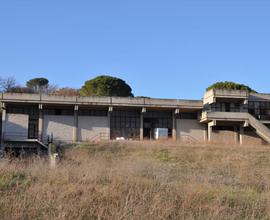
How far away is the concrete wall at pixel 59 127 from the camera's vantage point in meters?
45.7

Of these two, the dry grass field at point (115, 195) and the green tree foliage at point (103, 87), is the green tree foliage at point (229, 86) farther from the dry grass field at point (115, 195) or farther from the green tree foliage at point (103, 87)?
the dry grass field at point (115, 195)

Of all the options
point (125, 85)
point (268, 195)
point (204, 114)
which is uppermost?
point (125, 85)

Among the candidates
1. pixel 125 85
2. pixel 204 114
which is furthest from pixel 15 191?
pixel 125 85

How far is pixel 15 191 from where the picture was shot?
8.99 meters

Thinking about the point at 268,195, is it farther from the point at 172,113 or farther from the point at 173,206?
the point at 172,113

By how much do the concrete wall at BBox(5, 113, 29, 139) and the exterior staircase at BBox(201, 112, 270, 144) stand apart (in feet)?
61.8

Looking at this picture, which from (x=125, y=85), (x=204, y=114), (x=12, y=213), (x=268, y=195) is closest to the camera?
(x=12, y=213)

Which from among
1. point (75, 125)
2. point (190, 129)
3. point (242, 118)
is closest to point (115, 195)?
point (75, 125)

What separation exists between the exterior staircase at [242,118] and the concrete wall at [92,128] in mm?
10727

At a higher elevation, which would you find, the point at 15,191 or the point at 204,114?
the point at 204,114

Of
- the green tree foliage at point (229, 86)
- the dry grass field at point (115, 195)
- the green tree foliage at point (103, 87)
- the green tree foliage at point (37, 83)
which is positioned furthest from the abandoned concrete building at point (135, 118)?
the green tree foliage at point (37, 83)

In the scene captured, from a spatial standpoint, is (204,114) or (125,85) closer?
(204,114)

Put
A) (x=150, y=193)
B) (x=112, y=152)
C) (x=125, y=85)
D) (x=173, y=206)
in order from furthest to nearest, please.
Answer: (x=125, y=85), (x=112, y=152), (x=150, y=193), (x=173, y=206)

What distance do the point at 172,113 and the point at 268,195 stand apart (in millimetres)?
38548
